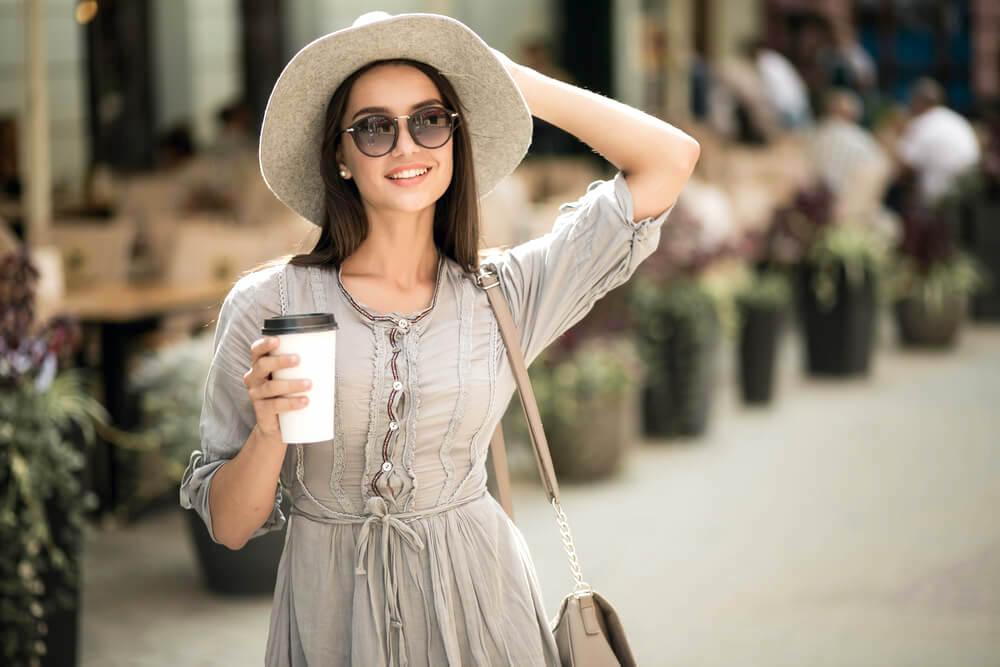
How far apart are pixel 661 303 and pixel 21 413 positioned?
14.8ft

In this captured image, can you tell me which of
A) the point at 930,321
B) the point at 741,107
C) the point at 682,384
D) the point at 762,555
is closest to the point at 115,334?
the point at 762,555

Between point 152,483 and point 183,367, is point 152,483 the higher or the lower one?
the lower one

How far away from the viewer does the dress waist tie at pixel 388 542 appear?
2303 mm

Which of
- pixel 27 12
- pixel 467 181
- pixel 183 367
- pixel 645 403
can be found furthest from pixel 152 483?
pixel 467 181

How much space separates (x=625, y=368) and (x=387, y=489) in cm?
489

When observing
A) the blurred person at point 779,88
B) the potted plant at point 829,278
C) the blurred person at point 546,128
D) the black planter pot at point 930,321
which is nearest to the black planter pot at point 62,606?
the potted plant at point 829,278

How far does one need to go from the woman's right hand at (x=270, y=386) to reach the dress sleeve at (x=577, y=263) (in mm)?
577

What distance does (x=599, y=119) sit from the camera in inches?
97.7

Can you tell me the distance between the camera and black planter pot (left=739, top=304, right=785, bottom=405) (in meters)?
8.80

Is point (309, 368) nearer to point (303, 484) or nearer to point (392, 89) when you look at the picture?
point (303, 484)

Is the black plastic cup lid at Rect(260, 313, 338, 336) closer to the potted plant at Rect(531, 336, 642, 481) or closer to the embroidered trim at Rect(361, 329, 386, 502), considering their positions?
the embroidered trim at Rect(361, 329, 386, 502)

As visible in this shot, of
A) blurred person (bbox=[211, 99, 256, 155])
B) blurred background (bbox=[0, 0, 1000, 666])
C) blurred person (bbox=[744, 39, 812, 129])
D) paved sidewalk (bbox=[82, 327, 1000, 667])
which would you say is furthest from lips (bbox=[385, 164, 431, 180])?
blurred person (bbox=[744, 39, 812, 129])

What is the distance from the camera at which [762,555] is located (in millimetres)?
5984

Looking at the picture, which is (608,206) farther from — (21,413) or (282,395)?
(21,413)
